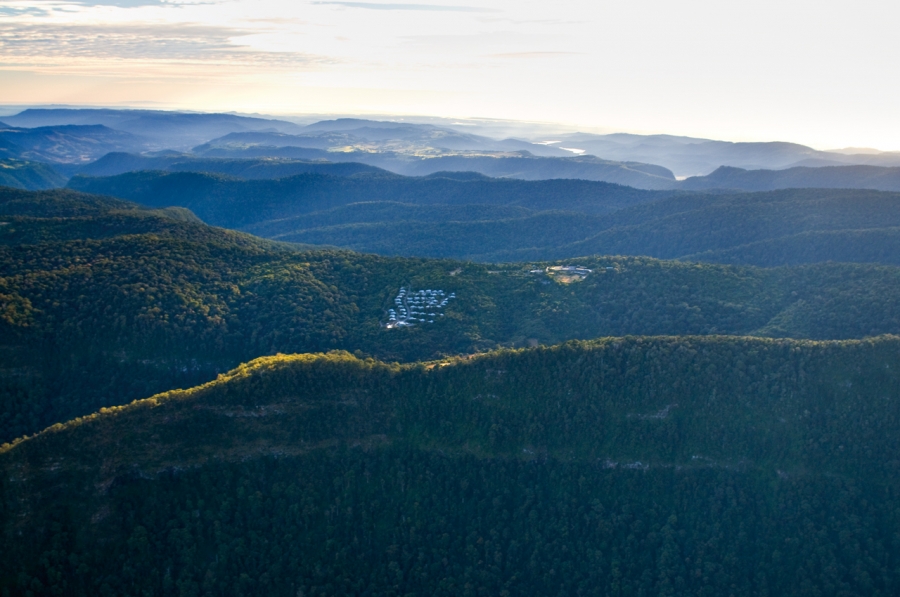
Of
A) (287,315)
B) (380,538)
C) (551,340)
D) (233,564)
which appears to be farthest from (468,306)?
(233,564)

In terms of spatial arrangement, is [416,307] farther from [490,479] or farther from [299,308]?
[490,479]

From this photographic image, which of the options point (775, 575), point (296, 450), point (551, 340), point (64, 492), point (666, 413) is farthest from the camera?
point (551, 340)

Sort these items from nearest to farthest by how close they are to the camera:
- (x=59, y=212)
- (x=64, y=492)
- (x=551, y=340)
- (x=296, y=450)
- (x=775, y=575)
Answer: (x=64, y=492) < (x=775, y=575) < (x=296, y=450) < (x=551, y=340) < (x=59, y=212)

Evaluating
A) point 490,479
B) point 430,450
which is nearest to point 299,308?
point 430,450

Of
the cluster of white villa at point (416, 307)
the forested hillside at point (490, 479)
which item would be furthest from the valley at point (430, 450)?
the cluster of white villa at point (416, 307)

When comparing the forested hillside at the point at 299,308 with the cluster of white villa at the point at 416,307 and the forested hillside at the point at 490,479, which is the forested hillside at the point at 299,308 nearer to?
the cluster of white villa at the point at 416,307

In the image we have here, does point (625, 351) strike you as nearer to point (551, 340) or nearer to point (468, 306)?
point (551, 340)
